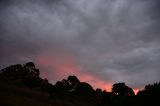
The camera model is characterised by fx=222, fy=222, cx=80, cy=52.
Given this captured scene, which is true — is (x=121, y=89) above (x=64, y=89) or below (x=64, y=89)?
above

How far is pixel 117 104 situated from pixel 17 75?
5969 centimetres

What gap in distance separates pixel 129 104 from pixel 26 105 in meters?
32.1

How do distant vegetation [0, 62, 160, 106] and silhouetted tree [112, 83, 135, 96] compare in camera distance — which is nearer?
distant vegetation [0, 62, 160, 106]

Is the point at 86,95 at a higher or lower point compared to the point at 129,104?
higher

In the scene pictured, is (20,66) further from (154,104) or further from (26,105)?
(154,104)

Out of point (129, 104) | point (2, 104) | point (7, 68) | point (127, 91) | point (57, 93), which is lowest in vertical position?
point (2, 104)

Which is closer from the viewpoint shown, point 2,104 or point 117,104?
point 2,104

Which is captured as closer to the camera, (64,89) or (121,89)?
(64,89)

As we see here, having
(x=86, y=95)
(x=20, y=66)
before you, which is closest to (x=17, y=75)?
(x=20, y=66)

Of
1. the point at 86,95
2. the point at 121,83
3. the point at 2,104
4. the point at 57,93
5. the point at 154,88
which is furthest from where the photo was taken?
the point at 121,83

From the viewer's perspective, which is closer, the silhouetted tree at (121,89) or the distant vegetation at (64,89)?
the distant vegetation at (64,89)

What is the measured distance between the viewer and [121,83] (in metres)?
125

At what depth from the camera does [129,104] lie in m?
66.4

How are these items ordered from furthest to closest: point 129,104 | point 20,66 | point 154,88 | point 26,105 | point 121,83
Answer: point 121,83 < point 20,66 < point 129,104 < point 154,88 < point 26,105
